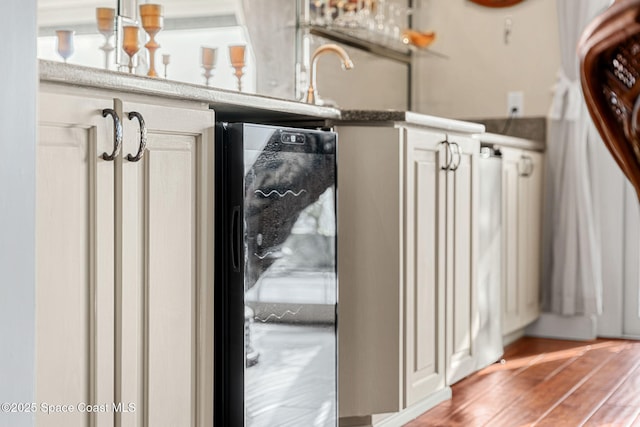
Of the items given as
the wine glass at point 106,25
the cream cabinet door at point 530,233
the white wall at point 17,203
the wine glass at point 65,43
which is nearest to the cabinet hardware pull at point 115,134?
the white wall at point 17,203

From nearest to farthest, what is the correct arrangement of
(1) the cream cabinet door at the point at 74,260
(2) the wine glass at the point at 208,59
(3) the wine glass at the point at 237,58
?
1. (1) the cream cabinet door at the point at 74,260
2. (2) the wine glass at the point at 208,59
3. (3) the wine glass at the point at 237,58

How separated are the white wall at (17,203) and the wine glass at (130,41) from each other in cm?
125

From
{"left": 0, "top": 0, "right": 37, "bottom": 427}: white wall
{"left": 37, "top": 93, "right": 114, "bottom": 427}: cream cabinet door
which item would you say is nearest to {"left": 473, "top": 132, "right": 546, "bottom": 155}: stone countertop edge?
{"left": 37, "top": 93, "right": 114, "bottom": 427}: cream cabinet door

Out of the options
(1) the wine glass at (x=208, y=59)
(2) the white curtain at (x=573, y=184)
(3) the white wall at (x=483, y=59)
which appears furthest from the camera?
(3) the white wall at (x=483, y=59)

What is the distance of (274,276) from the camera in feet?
6.86

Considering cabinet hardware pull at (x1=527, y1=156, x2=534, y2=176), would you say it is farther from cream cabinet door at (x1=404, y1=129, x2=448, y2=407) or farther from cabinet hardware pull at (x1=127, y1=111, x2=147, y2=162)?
cabinet hardware pull at (x1=127, y1=111, x2=147, y2=162)

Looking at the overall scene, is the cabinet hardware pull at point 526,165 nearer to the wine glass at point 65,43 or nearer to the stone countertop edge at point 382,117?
the stone countertop edge at point 382,117

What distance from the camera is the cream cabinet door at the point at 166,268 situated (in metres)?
1.70

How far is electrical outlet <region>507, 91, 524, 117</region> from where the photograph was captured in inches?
179

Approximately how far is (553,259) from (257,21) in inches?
80.3

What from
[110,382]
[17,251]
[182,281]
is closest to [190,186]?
[182,281]

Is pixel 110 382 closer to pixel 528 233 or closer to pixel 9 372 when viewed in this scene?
pixel 9 372

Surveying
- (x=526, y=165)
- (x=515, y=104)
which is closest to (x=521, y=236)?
(x=526, y=165)

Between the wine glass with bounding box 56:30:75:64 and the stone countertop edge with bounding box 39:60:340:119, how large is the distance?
0.47 m
